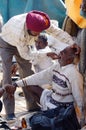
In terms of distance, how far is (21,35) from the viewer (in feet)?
17.2

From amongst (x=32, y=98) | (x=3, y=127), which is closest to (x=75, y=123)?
(x=3, y=127)

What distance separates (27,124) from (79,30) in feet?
4.92

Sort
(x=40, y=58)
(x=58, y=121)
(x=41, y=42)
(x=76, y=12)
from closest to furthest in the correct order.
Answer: (x=58, y=121) → (x=76, y=12) → (x=40, y=58) → (x=41, y=42)

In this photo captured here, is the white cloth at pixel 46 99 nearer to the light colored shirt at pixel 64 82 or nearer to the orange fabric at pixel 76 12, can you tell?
the light colored shirt at pixel 64 82

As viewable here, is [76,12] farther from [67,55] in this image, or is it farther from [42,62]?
[42,62]

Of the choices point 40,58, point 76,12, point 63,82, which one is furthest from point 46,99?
point 40,58

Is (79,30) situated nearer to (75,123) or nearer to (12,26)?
(12,26)

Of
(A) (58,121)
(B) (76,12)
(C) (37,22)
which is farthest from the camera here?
(C) (37,22)

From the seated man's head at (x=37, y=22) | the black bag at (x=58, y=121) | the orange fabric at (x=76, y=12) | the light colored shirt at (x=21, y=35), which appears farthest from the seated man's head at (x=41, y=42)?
the black bag at (x=58, y=121)

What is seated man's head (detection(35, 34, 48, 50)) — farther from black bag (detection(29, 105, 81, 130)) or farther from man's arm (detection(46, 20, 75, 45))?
black bag (detection(29, 105, 81, 130))

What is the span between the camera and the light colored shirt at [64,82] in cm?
450

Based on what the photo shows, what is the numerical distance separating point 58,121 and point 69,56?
0.72 meters

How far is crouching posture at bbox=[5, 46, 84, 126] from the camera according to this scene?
451cm

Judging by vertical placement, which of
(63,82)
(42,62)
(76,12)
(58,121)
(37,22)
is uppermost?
(76,12)
